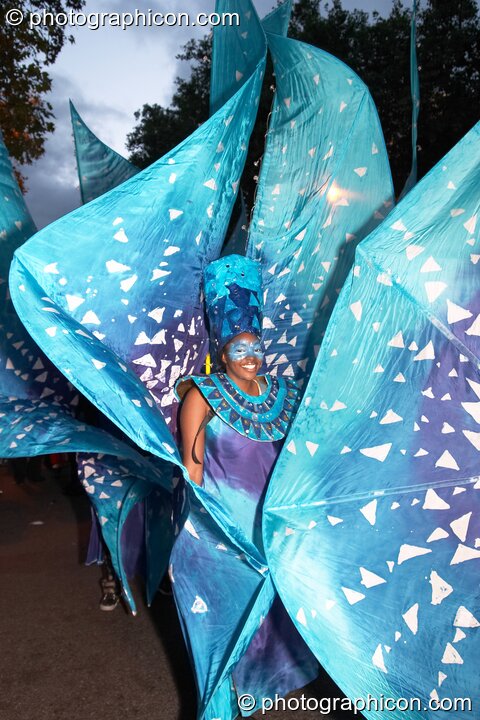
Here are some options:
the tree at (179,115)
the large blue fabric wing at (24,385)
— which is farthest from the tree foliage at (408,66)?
the large blue fabric wing at (24,385)

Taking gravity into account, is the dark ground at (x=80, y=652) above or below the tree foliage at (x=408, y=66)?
below

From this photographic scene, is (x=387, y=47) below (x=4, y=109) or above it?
above

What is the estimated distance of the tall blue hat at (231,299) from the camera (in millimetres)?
2266

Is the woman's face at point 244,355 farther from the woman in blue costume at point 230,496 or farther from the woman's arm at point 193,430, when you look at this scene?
the woman's arm at point 193,430

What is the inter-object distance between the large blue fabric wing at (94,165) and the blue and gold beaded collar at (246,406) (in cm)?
176

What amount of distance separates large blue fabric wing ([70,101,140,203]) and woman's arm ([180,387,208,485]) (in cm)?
189

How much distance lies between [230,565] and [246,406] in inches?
21.9

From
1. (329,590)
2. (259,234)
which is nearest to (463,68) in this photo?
(259,234)

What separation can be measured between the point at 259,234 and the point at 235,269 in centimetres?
71

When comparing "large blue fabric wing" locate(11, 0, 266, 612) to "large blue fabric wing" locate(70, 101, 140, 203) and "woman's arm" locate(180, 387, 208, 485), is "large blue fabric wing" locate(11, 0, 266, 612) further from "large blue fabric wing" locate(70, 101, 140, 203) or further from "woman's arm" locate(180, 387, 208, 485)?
"large blue fabric wing" locate(70, 101, 140, 203)

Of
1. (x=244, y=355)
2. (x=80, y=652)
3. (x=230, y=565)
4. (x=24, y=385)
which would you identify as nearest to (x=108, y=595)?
A: (x=80, y=652)

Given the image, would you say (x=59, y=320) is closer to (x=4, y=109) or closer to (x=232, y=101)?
(x=232, y=101)

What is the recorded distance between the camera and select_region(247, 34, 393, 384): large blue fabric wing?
104 inches

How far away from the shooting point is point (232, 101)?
6.93ft
